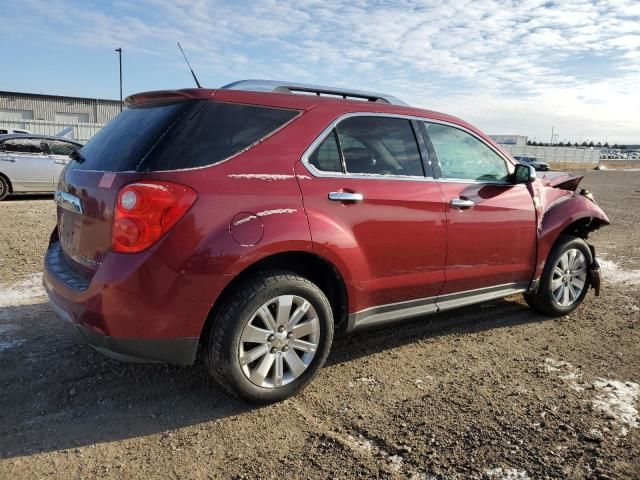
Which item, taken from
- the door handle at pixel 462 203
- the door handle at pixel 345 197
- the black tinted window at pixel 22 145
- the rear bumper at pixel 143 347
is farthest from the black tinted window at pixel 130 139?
the black tinted window at pixel 22 145

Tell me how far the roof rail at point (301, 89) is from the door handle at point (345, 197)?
760mm

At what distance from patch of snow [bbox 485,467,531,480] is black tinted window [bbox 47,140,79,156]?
1201 centimetres

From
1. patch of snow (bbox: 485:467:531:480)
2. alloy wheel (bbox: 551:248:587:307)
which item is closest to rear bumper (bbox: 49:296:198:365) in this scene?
patch of snow (bbox: 485:467:531:480)

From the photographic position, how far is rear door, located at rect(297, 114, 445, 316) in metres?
3.27

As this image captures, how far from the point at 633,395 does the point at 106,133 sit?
3.75 metres

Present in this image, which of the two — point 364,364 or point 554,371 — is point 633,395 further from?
point 364,364

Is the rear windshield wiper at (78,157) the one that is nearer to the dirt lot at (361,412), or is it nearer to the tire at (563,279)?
the dirt lot at (361,412)

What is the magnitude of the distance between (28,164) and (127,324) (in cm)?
1072

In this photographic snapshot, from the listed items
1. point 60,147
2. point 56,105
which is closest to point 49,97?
point 56,105

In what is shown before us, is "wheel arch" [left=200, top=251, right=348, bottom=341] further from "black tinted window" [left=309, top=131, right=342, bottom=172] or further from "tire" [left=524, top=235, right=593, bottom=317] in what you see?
"tire" [left=524, top=235, right=593, bottom=317]

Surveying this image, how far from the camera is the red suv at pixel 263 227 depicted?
277 cm

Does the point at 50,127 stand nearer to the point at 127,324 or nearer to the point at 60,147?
the point at 60,147

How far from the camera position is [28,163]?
38.8 feet

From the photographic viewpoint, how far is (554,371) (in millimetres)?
3824
